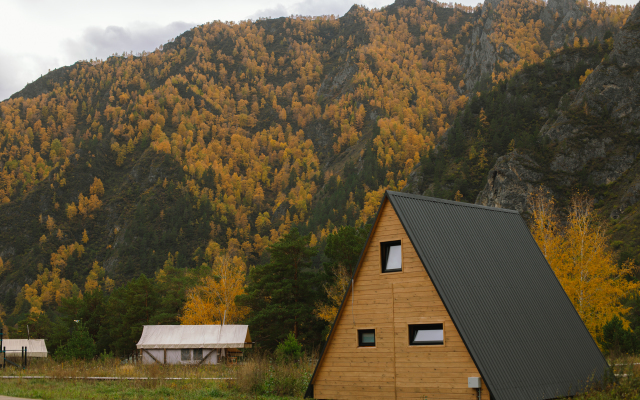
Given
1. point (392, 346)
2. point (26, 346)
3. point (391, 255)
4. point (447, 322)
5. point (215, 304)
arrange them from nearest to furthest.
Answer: point (447, 322) → point (392, 346) → point (391, 255) → point (26, 346) → point (215, 304)

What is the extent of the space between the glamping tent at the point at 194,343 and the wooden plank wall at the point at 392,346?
27808 mm

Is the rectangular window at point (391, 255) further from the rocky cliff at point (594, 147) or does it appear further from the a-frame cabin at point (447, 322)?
the rocky cliff at point (594, 147)

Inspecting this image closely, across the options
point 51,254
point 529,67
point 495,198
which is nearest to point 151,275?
point 51,254

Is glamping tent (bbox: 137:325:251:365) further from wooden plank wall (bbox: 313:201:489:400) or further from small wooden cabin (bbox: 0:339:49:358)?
wooden plank wall (bbox: 313:201:489:400)

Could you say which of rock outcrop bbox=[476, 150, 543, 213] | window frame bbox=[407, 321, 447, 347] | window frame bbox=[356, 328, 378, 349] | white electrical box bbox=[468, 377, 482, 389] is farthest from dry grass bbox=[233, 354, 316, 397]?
rock outcrop bbox=[476, 150, 543, 213]

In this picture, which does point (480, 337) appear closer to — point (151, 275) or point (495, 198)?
point (495, 198)

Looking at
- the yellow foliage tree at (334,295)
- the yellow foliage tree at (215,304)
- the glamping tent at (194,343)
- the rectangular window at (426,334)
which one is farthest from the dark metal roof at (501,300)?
the yellow foliage tree at (215,304)

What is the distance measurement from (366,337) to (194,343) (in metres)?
30.9

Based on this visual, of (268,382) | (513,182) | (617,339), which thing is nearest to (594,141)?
(513,182)

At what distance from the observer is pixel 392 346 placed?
2095 cm

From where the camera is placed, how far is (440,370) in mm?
19453

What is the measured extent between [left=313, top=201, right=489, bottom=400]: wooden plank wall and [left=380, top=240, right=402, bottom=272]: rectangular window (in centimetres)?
25

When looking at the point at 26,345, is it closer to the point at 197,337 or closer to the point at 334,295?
the point at 197,337

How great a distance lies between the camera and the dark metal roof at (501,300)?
761 inches
